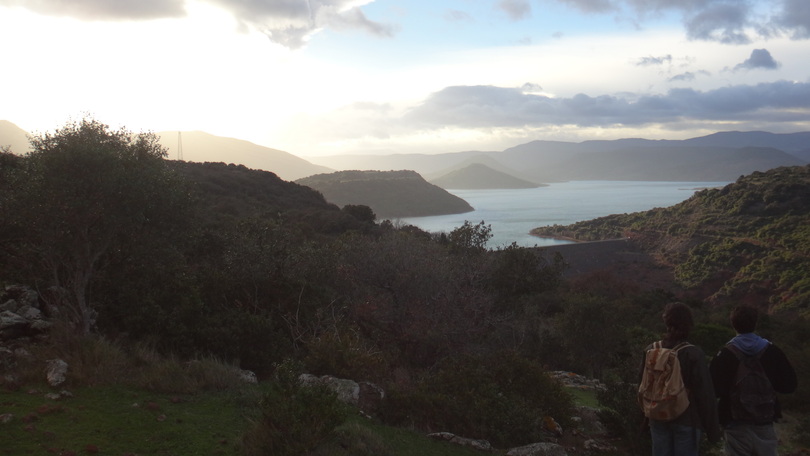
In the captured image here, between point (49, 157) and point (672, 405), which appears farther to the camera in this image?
point (49, 157)

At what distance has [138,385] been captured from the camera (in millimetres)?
6973

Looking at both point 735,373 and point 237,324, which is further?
point 237,324

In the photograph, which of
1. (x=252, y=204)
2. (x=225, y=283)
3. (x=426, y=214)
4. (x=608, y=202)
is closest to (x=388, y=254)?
(x=225, y=283)

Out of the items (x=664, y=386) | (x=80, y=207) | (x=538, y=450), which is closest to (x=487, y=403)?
(x=538, y=450)

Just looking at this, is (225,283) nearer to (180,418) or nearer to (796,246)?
(180,418)

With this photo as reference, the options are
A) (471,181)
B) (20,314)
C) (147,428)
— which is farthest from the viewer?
(471,181)

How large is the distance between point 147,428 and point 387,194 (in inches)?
3062

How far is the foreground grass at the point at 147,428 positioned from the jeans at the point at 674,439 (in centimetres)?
269

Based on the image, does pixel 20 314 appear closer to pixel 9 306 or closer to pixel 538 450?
pixel 9 306

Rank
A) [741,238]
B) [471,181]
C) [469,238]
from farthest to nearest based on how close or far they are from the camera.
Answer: [471,181] < [741,238] < [469,238]

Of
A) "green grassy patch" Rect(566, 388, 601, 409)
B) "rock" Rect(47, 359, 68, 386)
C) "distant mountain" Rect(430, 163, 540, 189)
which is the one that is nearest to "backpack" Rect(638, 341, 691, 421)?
"rock" Rect(47, 359, 68, 386)

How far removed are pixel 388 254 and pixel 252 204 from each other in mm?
26102

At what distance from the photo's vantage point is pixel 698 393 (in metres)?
4.25

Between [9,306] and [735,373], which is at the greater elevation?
[735,373]
